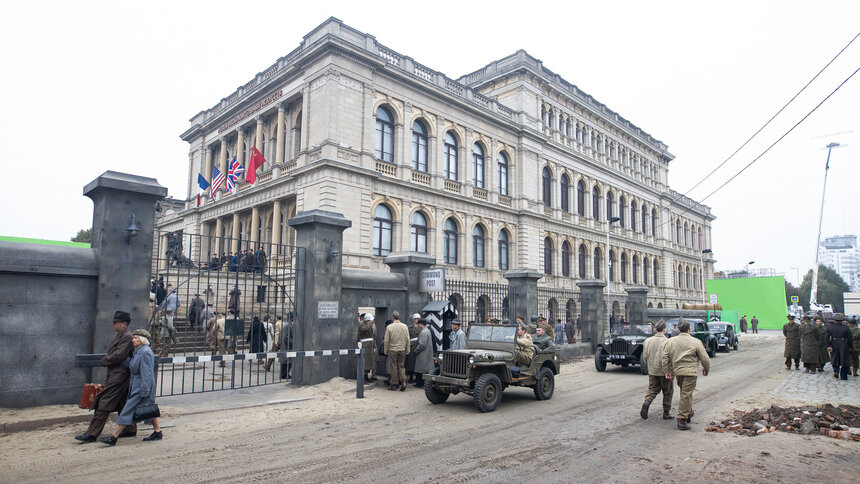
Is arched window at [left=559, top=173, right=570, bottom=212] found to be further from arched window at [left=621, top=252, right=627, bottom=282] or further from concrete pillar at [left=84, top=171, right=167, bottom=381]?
concrete pillar at [left=84, top=171, right=167, bottom=381]

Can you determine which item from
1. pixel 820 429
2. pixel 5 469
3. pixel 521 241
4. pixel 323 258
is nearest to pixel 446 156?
pixel 521 241

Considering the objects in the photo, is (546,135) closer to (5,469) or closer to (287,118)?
(287,118)

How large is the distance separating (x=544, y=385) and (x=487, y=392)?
1941mm

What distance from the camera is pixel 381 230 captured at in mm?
26266

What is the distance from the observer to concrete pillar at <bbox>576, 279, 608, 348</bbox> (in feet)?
69.7

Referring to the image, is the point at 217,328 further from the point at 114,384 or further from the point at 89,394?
the point at 114,384

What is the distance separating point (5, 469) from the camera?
18.3ft

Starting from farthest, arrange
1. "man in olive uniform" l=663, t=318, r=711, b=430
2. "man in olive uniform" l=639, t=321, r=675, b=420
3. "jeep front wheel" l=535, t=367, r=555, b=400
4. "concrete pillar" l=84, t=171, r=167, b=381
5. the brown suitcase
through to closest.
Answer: "jeep front wheel" l=535, t=367, r=555, b=400
"man in olive uniform" l=639, t=321, r=675, b=420
"concrete pillar" l=84, t=171, r=167, b=381
"man in olive uniform" l=663, t=318, r=711, b=430
the brown suitcase

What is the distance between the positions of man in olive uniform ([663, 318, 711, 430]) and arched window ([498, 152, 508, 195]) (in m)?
25.5

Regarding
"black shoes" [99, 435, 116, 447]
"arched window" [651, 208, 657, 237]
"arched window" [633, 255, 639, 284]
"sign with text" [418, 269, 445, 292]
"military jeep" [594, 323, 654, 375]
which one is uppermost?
"arched window" [651, 208, 657, 237]

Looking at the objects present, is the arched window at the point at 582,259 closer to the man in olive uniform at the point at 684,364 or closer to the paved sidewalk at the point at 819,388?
the paved sidewalk at the point at 819,388

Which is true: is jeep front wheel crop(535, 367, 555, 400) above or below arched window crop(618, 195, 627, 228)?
below

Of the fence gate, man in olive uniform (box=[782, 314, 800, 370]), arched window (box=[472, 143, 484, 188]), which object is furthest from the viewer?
arched window (box=[472, 143, 484, 188])

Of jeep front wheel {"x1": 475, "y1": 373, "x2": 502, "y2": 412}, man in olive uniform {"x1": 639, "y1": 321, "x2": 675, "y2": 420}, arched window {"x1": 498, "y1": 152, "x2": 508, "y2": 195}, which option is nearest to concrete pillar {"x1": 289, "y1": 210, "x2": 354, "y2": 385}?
jeep front wheel {"x1": 475, "y1": 373, "x2": 502, "y2": 412}
